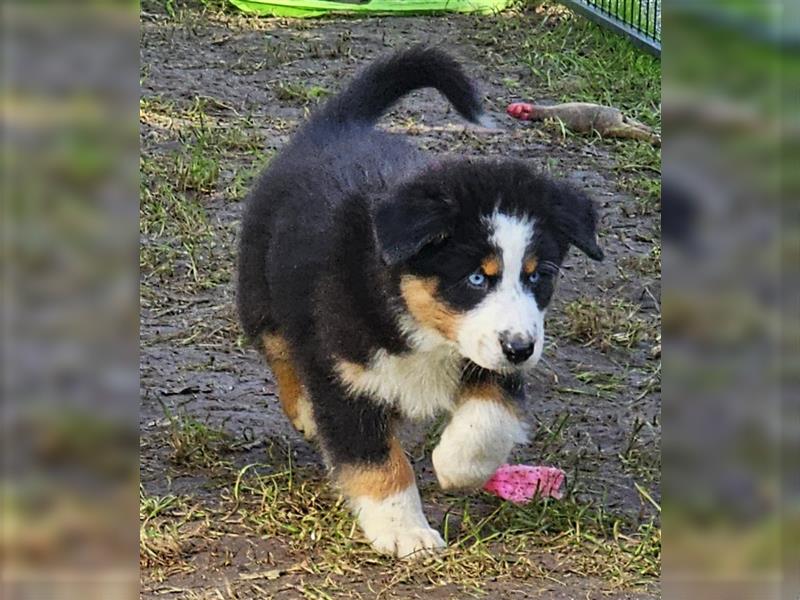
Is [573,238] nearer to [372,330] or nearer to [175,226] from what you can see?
[372,330]

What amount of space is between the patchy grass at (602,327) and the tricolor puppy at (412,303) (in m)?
1.22

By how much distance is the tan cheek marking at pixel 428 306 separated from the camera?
2.94 meters

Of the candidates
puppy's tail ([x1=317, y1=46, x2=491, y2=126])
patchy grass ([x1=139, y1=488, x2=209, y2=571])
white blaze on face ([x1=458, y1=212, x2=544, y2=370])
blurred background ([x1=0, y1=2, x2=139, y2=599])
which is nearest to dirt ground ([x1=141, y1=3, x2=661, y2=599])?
patchy grass ([x1=139, y1=488, x2=209, y2=571])

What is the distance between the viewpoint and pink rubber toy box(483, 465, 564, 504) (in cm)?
336

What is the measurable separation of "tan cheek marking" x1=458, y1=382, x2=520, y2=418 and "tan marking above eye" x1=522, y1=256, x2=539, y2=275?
0.39 meters

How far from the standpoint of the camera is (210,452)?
→ 3.60 meters

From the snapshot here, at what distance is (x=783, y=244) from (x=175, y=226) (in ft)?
14.8

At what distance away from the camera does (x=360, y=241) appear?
3150 mm

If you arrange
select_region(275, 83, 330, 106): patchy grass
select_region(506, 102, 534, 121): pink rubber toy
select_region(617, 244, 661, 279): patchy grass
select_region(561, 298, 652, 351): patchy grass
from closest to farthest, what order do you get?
select_region(561, 298, 652, 351): patchy grass, select_region(617, 244, 661, 279): patchy grass, select_region(506, 102, 534, 121): pink rubber toy, select_region(275, 83, 330, 106): patchy grass

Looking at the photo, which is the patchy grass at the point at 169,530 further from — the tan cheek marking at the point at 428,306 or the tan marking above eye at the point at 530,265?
the tan marking above eye at the point at 530,265

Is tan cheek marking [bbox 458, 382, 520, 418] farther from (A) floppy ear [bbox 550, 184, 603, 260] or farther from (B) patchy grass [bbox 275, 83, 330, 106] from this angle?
(B) patchy grass [bbox 275, 83, 330, 106]

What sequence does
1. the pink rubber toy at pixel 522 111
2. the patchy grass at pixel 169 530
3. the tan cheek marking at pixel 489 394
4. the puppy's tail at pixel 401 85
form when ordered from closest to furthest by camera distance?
the patchy grass at pixel 169 530 < the tan cheek marking at pixel 489 394 < the puppy's tail at pixel 401 85 < the pink rubber toy at pixel 522 111

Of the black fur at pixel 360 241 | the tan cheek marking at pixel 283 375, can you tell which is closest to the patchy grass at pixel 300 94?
the black fur at pixel 360 241

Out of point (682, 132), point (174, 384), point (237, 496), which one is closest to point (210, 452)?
point (237, 496)
